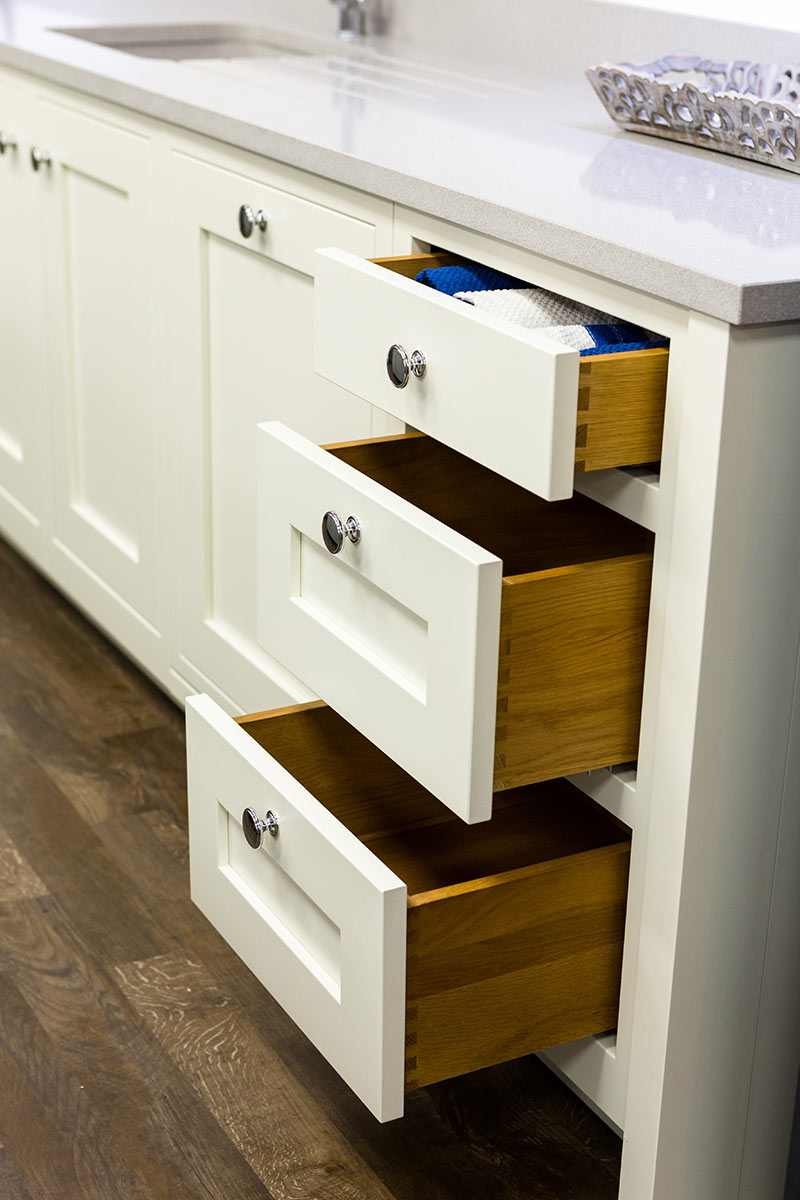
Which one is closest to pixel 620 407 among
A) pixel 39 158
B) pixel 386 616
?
pixel 386 616

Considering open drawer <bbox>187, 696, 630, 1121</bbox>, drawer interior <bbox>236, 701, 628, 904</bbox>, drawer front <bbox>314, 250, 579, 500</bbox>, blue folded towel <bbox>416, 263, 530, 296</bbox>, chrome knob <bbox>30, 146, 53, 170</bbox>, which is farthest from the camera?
chrome knob <bbox>30, 146, 53, 170</bbox>

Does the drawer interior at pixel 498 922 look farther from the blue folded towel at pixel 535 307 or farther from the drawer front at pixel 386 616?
the blue folded towel at pixel 535 307

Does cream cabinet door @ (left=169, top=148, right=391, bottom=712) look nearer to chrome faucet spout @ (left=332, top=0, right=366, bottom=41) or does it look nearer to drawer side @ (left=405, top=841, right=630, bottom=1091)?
drawer side @ (left=405, top=841, right=630, bottom=1091)

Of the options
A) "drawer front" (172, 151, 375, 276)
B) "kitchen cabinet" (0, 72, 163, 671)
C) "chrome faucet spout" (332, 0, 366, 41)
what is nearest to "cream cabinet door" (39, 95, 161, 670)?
"kitchen cabinet" (0, 72, 163, 671)

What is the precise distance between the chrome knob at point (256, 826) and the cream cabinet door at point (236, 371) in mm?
407

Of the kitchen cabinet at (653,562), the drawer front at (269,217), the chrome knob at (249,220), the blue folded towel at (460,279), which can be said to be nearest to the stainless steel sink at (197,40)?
the kitchen cabinet at (653,562)

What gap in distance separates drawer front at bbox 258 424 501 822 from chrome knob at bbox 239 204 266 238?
40 centimetres

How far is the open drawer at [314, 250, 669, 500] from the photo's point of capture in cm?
91

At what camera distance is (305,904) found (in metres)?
1.10

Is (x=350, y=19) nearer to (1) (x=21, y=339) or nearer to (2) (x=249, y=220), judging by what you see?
(1) (x=21, y=339)

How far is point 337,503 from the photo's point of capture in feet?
3.46

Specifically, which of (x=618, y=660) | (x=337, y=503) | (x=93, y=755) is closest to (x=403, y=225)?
(x=337, y=503)

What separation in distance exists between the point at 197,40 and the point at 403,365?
4.99 ft

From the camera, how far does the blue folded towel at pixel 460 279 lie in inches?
44.8
